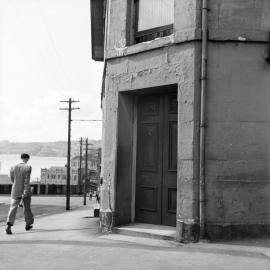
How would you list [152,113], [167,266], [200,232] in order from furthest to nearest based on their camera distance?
[152,113] < [200,232] < [167,266]

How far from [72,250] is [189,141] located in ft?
8.78

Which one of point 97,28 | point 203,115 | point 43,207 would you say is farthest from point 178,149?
point 43,207

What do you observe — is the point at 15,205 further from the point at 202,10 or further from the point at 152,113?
the point at 202,10

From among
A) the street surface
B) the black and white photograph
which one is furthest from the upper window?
the street surface

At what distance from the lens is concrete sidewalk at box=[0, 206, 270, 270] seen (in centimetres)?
559

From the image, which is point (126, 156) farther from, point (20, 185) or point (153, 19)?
point (153, 19)

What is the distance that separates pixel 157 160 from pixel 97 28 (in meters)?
10.1

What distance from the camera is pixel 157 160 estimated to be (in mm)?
8445

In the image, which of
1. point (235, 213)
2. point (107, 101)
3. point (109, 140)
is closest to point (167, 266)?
point (235, 213)

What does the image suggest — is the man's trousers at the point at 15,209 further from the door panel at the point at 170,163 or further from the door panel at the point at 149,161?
the door panel at the point at 170,163

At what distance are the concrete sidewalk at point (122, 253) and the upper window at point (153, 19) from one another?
4040 mm

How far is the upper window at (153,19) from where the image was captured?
8.37 m

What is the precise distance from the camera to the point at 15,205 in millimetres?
8852

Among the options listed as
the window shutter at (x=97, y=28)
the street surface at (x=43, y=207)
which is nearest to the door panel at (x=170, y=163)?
the street surface at (x=43, y=207)
